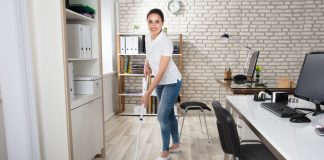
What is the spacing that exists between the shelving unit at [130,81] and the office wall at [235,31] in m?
0.25

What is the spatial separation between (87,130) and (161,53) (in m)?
1.09

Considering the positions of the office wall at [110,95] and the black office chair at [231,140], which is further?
the office wall at [110,95]

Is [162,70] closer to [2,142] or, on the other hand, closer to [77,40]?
[77,40]

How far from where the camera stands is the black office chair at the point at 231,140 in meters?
1.36

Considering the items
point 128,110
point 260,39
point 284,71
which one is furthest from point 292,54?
point 128,110

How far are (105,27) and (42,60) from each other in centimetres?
263

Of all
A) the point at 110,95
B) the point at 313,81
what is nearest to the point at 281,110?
the point at 313,81

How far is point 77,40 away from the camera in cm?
225

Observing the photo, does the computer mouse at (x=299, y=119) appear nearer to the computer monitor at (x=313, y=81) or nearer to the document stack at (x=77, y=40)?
the computer monitor at (x=313, y=81)

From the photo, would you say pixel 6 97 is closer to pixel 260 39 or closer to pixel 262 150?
pixel 262 150

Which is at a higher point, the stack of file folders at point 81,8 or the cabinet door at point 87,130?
the stack of file folders at point 81,8

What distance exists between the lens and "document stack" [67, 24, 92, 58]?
2.24 m

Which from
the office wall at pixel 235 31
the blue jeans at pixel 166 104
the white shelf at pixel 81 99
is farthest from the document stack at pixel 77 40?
the office wall at pixel 235 31

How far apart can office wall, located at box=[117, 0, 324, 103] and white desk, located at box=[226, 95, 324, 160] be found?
2.93 m
